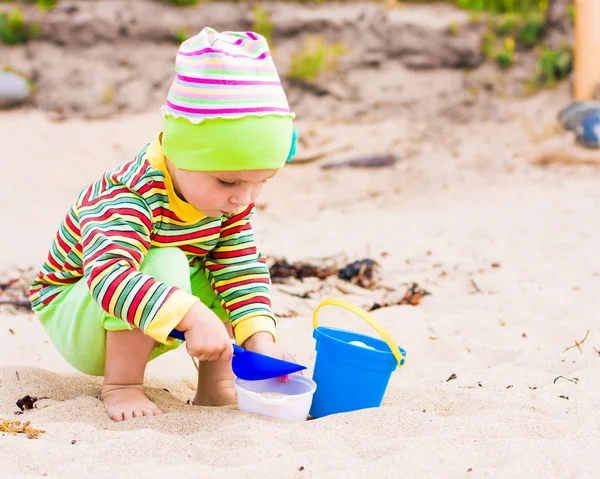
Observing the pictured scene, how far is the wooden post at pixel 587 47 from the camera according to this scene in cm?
Answer: 665

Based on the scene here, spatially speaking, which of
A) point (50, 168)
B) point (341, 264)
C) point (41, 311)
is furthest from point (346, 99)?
point (41, 311)

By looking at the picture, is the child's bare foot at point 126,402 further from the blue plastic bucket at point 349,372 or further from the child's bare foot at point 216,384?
the blue plastic bucket at point 349,372

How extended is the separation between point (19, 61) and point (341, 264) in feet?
15.4

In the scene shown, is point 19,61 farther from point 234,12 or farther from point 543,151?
point 543,151

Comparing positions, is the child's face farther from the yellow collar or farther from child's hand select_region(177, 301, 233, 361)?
child's hand select_region(177, 301, 233, 361)

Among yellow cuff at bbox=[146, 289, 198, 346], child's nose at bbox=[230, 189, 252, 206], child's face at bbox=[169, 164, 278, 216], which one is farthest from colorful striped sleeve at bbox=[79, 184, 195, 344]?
child's nose at bbox=[230, 189, 252, 206]

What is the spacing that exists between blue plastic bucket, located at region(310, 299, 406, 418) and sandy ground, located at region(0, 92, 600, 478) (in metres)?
0.08

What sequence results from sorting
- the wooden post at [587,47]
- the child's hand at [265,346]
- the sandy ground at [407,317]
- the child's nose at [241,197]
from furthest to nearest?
1. the wooden post at [587,47]
2. the child's hand at [265,346]
3. the child's nose at [241,197]
4. the sandy ground at [407,317]

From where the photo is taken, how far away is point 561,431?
7.21ft

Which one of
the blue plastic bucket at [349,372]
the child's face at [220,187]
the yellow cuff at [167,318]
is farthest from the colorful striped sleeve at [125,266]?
the blue plastic bucket at [349,372]

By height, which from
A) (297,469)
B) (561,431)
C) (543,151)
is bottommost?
(543,151)

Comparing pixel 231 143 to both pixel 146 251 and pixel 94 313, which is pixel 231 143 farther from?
pixel 94 313

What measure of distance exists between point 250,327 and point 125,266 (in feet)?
1.52

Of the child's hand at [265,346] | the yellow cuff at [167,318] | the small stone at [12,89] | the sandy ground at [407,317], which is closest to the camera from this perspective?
the sandy ground at [407,317]
